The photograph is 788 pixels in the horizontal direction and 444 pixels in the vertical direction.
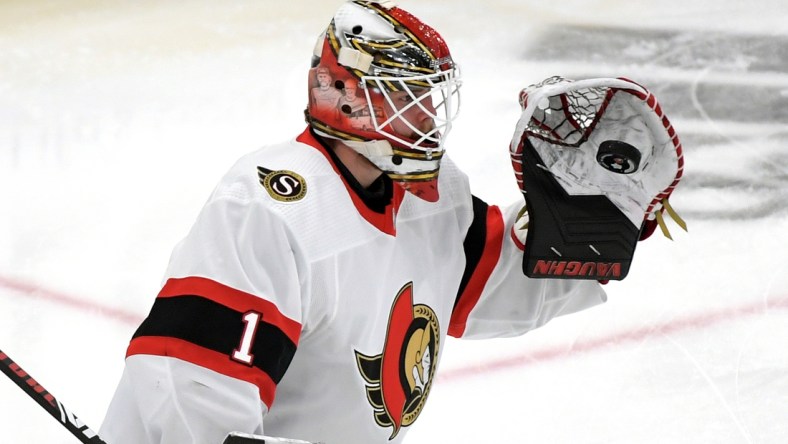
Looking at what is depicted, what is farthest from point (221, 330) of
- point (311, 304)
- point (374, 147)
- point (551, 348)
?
point (551, 348)

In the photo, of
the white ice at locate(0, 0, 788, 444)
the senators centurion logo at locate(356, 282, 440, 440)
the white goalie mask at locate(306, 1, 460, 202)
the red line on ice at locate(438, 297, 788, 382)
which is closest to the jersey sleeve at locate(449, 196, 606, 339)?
the senators centurion logo at locate(356, 282, 440, 440)

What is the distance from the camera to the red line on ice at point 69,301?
9.91 ft

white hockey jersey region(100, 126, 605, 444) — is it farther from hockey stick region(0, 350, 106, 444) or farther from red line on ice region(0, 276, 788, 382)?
red line on ice region(0, 276, 788, 382)

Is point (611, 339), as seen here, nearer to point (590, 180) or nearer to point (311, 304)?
point (590, 180)

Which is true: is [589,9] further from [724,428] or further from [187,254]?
[187,254]

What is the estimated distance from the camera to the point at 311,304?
1801 millimetres

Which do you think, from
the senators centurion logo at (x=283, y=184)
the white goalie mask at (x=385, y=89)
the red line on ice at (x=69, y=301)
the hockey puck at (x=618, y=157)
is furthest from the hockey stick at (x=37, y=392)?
the red line on ice at (x=69, y=301)

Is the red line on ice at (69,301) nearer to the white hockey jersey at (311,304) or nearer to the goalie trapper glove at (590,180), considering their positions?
the white hockey jersey at (311,304)

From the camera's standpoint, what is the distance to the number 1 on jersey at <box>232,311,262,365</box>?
1.66m

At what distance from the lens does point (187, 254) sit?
5.67 ft

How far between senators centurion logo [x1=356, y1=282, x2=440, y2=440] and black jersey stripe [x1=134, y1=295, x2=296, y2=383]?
0.78 ft

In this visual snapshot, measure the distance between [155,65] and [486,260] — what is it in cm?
226

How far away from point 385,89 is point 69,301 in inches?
59.0

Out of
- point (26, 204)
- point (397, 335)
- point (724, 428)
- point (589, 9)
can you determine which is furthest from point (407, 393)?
point (589, 9)
